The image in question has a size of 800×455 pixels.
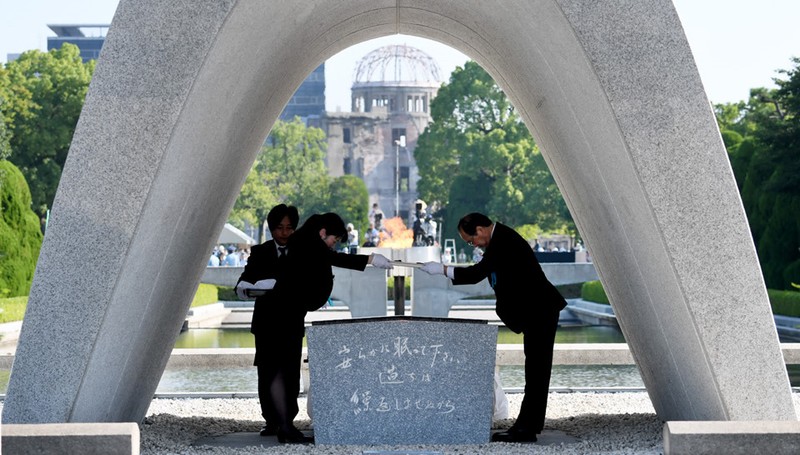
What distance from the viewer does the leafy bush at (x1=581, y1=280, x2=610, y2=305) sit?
103 feet

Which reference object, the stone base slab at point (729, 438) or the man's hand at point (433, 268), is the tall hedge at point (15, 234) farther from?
the stone base slab at point (729, 438)

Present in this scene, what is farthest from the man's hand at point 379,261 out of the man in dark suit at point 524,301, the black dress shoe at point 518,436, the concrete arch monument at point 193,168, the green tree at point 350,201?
the green tree at point 350,201

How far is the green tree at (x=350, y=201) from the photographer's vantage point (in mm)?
72938

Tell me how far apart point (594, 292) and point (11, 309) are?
15389 millimetres

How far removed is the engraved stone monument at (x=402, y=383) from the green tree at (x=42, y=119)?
33.9 meters

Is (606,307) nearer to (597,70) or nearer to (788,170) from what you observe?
(788,170)

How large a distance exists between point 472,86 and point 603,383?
42.1 m

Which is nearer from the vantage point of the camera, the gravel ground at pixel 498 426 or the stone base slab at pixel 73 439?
the stone base slab at pixel 73 439

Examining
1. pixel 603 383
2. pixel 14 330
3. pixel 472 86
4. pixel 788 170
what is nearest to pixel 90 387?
pixel 603 383

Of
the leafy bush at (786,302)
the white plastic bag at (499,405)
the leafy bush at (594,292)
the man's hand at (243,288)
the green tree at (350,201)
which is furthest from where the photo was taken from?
the green tree at (350,201)

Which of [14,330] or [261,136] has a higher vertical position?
[261,136]

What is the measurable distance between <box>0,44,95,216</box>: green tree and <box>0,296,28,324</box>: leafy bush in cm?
1657

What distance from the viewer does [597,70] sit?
6637 mm

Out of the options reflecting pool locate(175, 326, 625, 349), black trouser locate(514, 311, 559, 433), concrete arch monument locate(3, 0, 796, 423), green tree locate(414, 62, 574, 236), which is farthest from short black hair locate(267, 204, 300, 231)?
green tree locate(414, 62, 574, 236)
